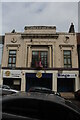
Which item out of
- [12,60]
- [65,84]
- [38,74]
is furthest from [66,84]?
[12,60]

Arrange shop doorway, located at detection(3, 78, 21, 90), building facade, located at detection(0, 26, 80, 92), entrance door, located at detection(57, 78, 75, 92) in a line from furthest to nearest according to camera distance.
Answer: entrance door, located at detection(57, 78, 75, 92), shop doorway, located at detection(3, 78, 21, 90), building facade, located at detection(0, 26, 80, 92)

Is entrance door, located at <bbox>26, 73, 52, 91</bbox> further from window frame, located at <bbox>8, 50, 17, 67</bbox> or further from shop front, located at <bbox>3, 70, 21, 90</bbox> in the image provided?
window frame, located at <bbox>8, 50, 17, 67</bbox>

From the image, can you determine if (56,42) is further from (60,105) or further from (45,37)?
(60,105)

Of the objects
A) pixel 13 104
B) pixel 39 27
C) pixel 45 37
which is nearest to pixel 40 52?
pixel 45 37

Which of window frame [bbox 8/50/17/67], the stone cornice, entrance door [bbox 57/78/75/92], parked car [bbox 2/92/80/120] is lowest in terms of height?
entrance door [bbox 57/78/75/92]

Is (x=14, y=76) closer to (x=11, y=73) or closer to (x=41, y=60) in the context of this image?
(x=11, y=73)

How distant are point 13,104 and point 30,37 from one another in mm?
19815

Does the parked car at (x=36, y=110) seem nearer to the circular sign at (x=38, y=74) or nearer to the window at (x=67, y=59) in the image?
the circular sign at (x=38, y=74)

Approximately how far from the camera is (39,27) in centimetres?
2380

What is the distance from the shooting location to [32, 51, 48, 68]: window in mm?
22500

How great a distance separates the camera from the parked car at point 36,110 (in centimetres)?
364

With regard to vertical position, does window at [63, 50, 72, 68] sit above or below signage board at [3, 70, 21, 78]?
above

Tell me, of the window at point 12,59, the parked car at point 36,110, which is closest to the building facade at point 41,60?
the window at point 12,59

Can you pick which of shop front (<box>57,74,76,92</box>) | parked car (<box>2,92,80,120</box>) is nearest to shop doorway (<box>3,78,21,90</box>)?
shop front (<box>57,74,76,92</box>)
